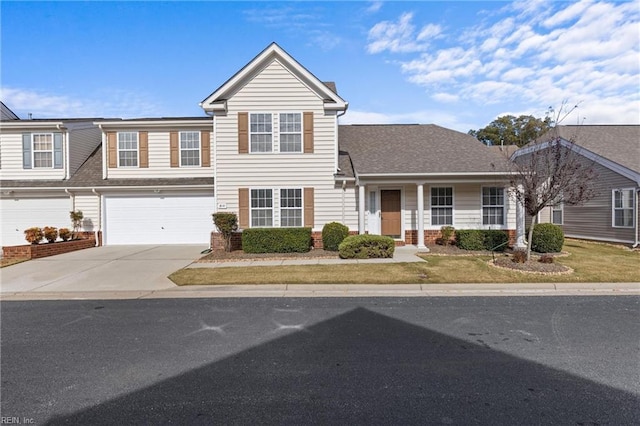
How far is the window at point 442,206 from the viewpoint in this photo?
48.4ft

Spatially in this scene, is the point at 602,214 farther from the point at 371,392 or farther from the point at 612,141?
the point at 371,392

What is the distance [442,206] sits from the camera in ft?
48.5

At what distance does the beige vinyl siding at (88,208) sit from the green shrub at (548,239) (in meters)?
18.2

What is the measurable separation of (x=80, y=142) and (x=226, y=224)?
33.0ft

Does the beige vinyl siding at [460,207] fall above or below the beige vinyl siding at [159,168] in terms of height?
below

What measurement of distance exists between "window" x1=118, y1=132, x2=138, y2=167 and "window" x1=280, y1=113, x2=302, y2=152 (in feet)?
23.6

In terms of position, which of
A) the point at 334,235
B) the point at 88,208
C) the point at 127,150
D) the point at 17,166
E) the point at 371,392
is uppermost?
the point at 127,150

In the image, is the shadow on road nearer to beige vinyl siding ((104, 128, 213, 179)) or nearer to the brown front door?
the brown front door

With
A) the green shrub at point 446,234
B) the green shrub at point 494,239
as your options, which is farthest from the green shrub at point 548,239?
the green shrub at point 446,234

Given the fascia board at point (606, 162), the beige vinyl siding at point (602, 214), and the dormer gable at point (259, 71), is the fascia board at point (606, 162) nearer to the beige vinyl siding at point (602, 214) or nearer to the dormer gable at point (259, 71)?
the beige vinyl siding at point (602, 214)

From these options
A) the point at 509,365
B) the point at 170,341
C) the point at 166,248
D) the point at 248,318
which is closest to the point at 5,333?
the point at 170,341

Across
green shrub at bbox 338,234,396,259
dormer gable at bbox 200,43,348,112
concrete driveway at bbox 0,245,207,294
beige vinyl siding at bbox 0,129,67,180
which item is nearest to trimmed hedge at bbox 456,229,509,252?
green shrub at bbox 338,234,396,259

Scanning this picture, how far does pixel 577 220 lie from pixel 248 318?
18099mm

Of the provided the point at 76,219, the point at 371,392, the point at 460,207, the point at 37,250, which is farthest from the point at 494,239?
the point at 76,219
